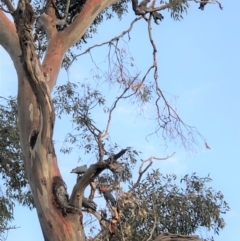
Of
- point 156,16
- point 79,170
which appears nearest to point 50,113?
point 79,170

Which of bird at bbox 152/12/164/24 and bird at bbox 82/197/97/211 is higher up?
bird at bbox 152/12/164/24

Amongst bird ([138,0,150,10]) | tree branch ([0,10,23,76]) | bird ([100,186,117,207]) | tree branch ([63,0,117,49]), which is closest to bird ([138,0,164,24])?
bird ([138,0,150,10])

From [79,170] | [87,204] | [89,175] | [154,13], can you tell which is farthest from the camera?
[154,13]

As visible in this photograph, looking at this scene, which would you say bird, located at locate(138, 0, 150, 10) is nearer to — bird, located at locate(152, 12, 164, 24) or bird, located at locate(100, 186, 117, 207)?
bird, located at locate(152, 12, 164, 24)

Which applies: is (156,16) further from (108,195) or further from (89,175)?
(89,175)

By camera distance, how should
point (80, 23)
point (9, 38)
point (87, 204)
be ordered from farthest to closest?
point (80, 23) → point (9, 38) → point (87, 204)

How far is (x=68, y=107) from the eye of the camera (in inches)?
243

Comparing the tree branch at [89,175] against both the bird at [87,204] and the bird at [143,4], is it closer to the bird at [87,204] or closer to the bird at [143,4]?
the bird at [87,204]

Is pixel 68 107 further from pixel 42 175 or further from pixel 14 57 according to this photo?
pixel 42 175

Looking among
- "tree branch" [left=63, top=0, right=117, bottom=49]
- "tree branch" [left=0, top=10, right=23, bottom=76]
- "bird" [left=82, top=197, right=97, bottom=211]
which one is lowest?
"bird" [left=82, top=197, right=97, bottom=211]

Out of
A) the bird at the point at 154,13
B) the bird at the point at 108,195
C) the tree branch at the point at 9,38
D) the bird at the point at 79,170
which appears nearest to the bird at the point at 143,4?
the bird at the point at 154,13

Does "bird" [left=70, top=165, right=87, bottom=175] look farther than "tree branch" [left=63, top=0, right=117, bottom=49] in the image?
No

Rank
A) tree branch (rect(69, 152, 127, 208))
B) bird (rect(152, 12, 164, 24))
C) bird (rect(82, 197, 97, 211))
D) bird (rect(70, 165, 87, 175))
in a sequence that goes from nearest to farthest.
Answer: tree branch (rect(69, 152, 127, 208)) < bird (rect(70, 165, 87, 175)) < bird (rect(82, 197, 97, 211)) < bird (rect(152, 12, 164, 24))

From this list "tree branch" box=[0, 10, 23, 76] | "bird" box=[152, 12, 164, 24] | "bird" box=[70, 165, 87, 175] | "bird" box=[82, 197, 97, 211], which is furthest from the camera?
"bird" box=[152, 12, 164, 24]
